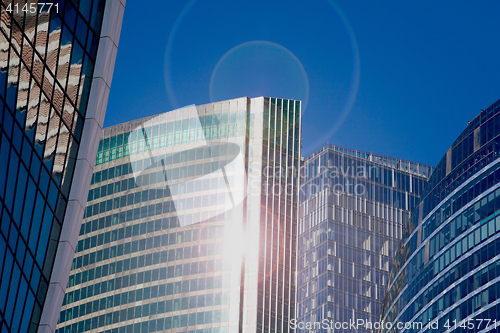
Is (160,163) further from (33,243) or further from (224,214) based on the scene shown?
(33,243)

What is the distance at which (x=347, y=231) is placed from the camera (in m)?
180

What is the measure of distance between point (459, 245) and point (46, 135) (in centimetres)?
6309

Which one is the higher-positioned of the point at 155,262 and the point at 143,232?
the point at 143,232

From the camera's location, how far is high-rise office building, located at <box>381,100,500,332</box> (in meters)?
85.4

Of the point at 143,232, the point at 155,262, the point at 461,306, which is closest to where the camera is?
the point at 461,306

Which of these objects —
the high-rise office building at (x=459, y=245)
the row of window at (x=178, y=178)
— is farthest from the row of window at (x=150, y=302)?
the high-rise office building at (x=459, y=245)

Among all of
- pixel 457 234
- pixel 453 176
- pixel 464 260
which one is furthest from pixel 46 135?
pixel 453 176

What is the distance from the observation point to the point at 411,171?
199m

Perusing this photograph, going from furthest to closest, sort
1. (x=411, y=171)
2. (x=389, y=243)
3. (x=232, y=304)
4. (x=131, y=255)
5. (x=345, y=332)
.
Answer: (x=411, y=171) → (x=389, y=243) → (x=345, y=332) → (x=131, y=255) → (x=232, y=304)

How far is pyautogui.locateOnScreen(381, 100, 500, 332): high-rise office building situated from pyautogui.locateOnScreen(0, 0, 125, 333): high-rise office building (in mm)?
55221

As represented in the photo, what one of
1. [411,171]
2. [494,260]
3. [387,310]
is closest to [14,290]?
[494,260]

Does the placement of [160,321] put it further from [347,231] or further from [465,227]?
[465,227]

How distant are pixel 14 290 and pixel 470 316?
196 ft

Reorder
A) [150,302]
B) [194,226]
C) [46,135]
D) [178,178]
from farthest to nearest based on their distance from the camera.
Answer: [178,178]
[194,226]
[150,302]
[46,135]
